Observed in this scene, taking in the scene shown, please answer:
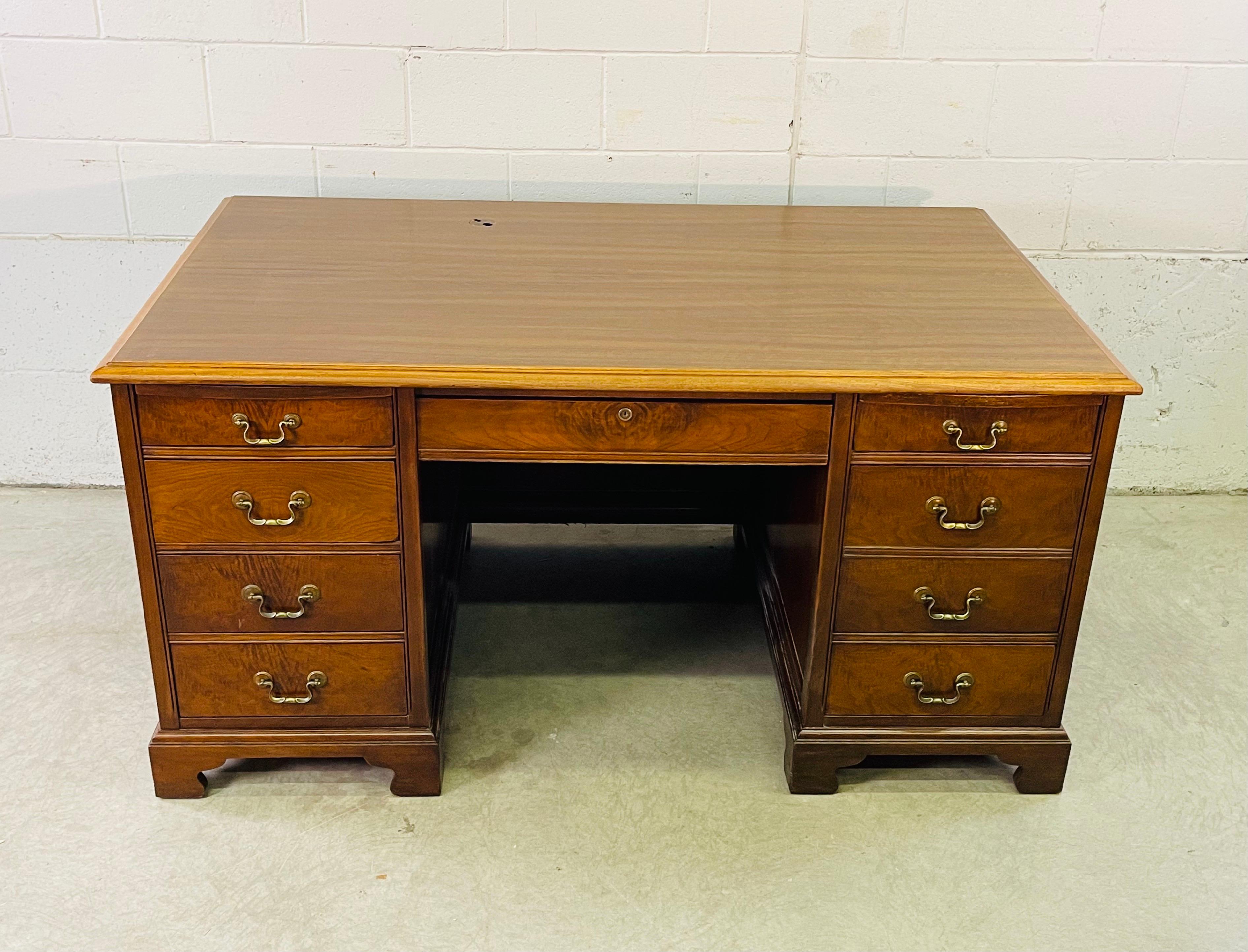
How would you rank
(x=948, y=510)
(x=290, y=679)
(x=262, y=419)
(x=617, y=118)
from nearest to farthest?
(x=262, y=419) < (x=948, y=510) < (x=290, y=679) < (x=617, y=118)

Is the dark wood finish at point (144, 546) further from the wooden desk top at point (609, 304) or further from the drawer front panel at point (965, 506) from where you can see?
the drawer front panel at point (965, 506)

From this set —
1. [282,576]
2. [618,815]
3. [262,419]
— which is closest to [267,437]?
[262,419]

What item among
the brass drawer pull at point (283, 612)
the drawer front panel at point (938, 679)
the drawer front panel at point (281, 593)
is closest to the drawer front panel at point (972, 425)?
the drawer front panel at point (938, 679)

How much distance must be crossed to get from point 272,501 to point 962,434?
1.04 metres

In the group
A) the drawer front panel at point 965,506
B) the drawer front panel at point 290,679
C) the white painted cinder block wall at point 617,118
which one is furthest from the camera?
the white painted cinder block wall at point 617,118

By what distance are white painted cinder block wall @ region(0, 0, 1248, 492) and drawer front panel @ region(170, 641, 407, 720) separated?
1.11 m

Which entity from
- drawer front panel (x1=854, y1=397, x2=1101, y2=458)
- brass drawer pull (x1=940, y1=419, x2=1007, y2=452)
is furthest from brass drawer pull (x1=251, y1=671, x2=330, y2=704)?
brass drawer pull (x1=940, y1=419, x2=1007, y2=452)

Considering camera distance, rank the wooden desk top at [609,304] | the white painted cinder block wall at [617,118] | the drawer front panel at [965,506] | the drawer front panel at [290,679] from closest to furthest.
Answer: the wooden desk top at [609,304] < the drawer front panel at [965,506] < the drawer front panel at [290,679] < the white painted cinder block wall at [617,118]

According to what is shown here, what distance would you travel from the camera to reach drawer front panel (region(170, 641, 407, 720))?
2.06 metres

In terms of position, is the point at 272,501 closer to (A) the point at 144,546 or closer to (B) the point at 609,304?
(A) the point at 144,546

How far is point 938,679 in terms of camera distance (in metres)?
2.13

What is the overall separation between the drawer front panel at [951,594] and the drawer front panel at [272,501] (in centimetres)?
73

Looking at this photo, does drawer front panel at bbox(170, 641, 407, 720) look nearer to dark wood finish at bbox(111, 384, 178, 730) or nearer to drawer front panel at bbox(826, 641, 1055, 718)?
dark wood finish at bbox(111, 384, 178, 730)

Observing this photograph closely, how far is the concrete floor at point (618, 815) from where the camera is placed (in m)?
1.91
